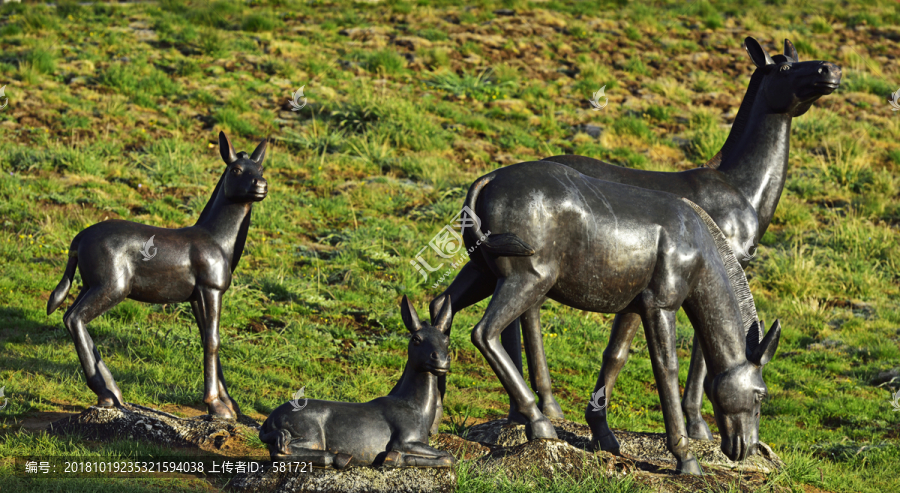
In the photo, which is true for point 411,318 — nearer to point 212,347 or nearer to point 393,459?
point 393,459

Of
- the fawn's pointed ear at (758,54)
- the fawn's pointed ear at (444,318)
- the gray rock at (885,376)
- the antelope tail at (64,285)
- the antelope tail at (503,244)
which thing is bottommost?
the gray rock at (885,376)

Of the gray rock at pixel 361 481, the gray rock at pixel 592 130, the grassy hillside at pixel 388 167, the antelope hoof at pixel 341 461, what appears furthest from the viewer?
the gray rock at pixel 592 130

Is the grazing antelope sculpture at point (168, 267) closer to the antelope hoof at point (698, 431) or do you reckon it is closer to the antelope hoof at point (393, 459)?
the antelope hoof at point (393, 459)

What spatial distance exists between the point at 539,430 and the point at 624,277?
1168 mm

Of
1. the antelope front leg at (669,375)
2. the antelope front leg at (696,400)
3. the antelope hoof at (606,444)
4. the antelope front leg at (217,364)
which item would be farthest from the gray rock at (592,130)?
the antelope front leg at (217,364)

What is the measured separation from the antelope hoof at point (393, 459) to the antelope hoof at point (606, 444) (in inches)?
68.4

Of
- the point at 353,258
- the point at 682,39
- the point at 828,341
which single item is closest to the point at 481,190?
the point at 353,258

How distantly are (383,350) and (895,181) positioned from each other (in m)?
11.7

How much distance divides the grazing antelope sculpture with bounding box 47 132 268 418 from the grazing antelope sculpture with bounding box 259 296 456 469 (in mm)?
1436

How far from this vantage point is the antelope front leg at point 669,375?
232 inches

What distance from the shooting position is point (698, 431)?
22.9ft

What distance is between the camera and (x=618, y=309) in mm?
6008

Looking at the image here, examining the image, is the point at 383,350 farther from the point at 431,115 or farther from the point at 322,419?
the point at 431,115

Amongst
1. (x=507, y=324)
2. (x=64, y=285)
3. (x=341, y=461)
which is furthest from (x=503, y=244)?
(x=64, y=285)
